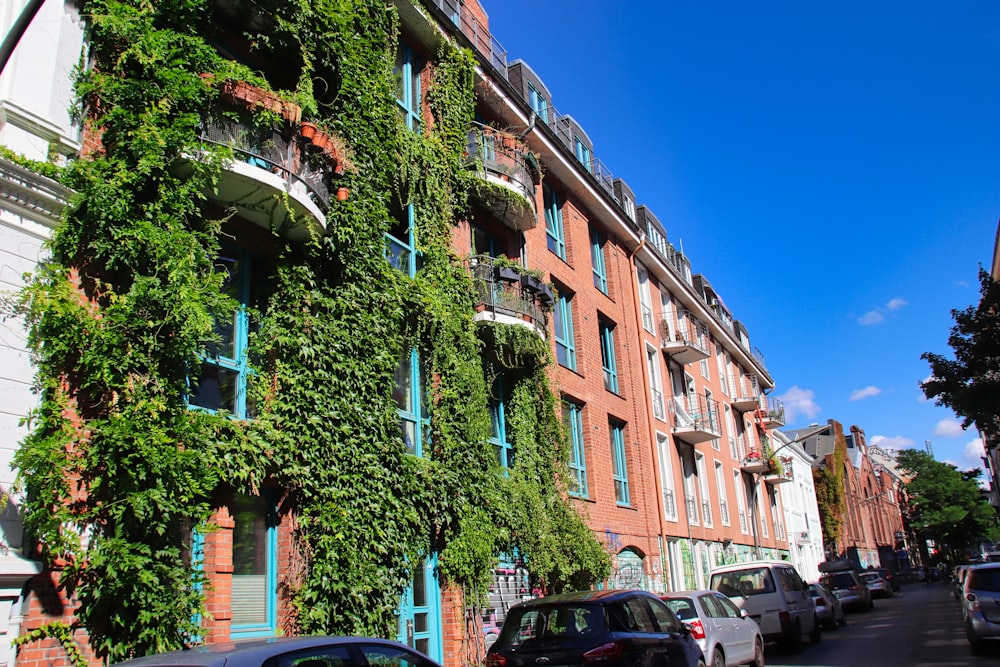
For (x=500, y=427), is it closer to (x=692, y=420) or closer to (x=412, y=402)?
(x=412, y=402)

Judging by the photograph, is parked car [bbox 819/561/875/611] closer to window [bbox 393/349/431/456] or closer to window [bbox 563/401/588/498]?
window [bbox 563/401/588/498]

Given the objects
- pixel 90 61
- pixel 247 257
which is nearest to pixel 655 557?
pixel 247 257

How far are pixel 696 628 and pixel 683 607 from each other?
1.47 feet

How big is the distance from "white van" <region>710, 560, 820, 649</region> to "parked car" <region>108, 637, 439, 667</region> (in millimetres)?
12155

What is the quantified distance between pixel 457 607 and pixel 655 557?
9.69m

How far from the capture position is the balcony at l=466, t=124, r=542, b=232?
16.0 meters

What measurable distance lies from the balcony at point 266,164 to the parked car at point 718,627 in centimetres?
757

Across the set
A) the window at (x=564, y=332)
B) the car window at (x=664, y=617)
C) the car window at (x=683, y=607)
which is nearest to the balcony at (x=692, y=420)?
the window at (x=564, y=332)

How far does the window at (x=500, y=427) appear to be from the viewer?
15.3 m

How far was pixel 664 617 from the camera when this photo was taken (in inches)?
392

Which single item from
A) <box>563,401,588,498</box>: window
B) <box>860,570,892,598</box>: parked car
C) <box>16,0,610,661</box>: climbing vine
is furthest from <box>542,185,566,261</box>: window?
<box>860,570,892,598</box>: parked car

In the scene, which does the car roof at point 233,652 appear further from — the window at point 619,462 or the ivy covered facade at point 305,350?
the window at point 619,462

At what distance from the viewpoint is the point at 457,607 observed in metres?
12.6

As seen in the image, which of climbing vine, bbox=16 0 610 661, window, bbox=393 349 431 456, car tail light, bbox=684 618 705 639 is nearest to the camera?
climbing vine, bbox=16 0 610 661
